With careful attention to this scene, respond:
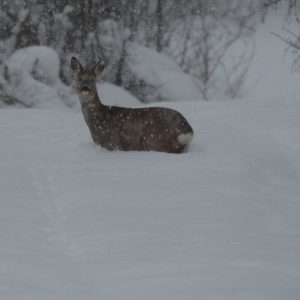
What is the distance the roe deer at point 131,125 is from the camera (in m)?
8.52

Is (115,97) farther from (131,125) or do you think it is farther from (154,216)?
A: (154,216)

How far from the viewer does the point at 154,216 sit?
21.0ft

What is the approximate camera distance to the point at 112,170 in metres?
7.96

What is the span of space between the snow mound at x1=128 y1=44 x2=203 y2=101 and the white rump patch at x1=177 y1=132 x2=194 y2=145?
9.80m

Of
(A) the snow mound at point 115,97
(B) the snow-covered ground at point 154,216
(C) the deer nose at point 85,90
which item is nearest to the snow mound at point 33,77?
(A) the snow mound at point 115,97

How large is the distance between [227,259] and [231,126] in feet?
15.5

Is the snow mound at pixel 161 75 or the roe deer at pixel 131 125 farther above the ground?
the roe deer at pixel 131 125

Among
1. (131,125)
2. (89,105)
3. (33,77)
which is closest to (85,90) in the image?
(89,105)

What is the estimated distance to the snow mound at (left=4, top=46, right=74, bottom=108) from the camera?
18031 millimetres

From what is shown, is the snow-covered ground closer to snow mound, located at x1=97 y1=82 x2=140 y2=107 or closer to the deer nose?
the deer nose

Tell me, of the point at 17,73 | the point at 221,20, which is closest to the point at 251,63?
the point at 221,20

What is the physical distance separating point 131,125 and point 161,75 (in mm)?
11282

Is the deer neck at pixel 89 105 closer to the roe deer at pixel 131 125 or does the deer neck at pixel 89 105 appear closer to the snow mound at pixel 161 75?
the roe deer at pixel 131 125

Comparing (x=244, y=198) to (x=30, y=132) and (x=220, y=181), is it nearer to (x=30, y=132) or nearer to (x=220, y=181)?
(x=220, y=181)
